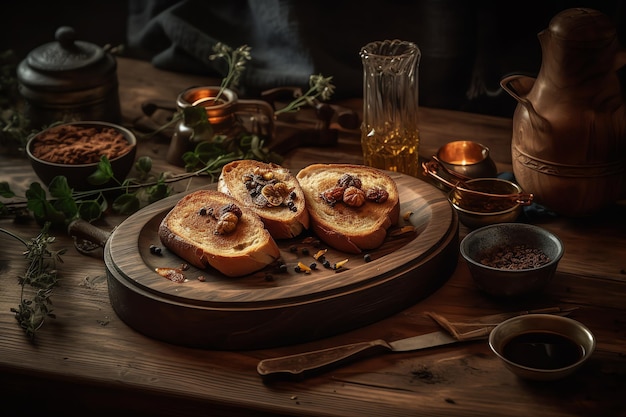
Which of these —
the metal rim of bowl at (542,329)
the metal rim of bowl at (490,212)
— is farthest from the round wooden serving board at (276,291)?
the metal rim of bowl at (542,329)

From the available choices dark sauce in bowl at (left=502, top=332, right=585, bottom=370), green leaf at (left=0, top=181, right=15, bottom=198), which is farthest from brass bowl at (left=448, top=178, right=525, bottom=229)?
green leaf at (left=0, top=181, right=15, bottom=198)

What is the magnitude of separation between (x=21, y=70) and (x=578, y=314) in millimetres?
1911

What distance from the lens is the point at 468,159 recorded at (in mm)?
2596

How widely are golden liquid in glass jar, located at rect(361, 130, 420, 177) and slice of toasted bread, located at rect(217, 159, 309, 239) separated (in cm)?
37

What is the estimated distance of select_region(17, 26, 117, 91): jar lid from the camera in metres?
2.80

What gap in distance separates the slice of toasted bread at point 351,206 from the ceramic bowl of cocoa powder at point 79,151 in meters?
0.58

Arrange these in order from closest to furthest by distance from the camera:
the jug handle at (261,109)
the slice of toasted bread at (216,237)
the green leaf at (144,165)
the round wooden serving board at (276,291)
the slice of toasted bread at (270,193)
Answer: the round wooden serving board at (276,291), the slice of toasted bread at (216,237), the slice of toasted bread at (270,193), the green leaf at (144,165), the jug handle at (261,109)

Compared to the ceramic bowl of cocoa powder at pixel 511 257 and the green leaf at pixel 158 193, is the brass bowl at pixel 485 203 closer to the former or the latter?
the ceramic bowl of cocoa powder at pixel 511 257

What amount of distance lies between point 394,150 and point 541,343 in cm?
90

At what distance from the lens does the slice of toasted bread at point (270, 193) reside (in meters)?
2.13

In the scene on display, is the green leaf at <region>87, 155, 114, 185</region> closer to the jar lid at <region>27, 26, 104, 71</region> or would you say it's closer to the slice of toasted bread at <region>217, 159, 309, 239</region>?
the slice of toasted bread at <region>217, 159, 309, 239</region>

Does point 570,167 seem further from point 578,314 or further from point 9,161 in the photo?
point 9,161

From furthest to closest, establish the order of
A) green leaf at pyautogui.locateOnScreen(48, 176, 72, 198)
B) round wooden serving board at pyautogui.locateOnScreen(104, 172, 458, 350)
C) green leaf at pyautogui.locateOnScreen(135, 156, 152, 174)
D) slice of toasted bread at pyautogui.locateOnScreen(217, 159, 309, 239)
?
1. green leaf at pyautogui.locateOnScreen(135, 156, 152, 174)
2. green leaf at pyautogui.locateOnScreen(48, 176, 72, 198)
3. slice of toasted bread at pyautogui.locateOnScreen(217, 159, 309, 239)
4. round wooden serving board at pyautogui.locateOnScreen(104, 172, 458, 350)

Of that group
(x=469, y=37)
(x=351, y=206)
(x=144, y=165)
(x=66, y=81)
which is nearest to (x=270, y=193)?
(x=351, y=206)
